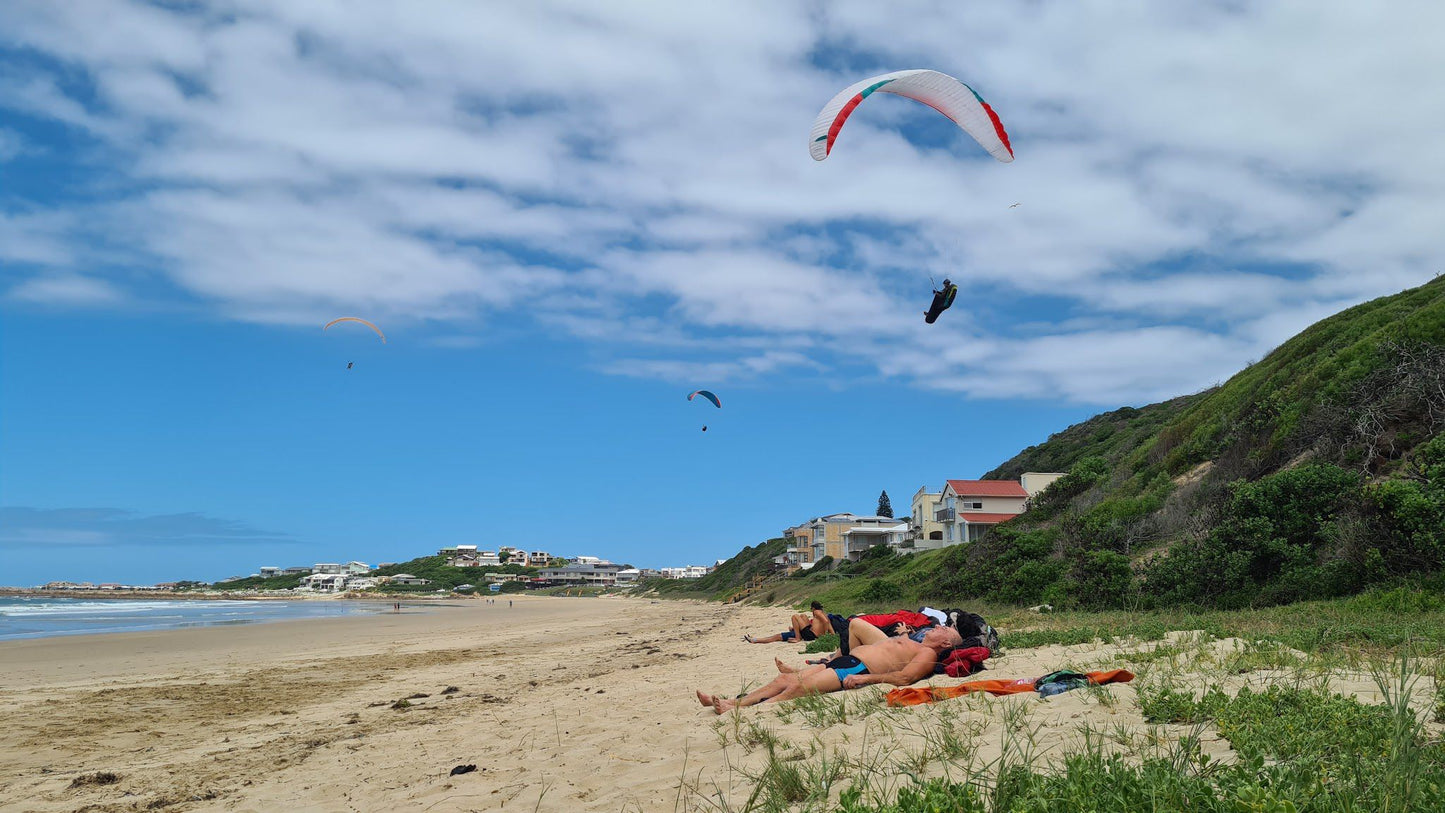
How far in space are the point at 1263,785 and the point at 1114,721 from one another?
154cm

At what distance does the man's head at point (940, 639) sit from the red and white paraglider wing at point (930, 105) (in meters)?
8.25

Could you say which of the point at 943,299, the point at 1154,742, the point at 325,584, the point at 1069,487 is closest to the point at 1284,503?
the point at 943,299

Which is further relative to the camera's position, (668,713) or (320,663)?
(320,663)

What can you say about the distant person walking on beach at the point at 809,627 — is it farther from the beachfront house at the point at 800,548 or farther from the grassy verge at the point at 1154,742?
the beachfront house at the point at 800,548

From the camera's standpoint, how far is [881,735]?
484 centimetres

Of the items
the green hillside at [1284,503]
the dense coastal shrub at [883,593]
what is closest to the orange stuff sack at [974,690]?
the green hillside at [1284,503]

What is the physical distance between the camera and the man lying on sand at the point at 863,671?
680 centimetres

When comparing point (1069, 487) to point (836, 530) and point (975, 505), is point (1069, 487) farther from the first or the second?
point (836, 530)

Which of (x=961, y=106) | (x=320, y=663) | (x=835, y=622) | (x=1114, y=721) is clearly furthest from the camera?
(x=320, y=663)

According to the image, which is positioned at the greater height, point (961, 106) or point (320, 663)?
point (961, 106)

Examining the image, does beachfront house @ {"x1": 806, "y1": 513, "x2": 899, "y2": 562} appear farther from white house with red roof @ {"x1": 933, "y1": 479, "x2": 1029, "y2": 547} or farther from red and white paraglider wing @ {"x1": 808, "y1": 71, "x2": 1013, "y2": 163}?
red and white paraglider wing @ {"x1": 808, "y1": 71, "x2": 1013, "y2": 163}

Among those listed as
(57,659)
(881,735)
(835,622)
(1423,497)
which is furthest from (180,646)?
(1423,497)

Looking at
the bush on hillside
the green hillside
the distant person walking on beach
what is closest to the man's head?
the distant person walking on beach

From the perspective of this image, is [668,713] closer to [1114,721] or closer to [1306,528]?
[1114,721]
